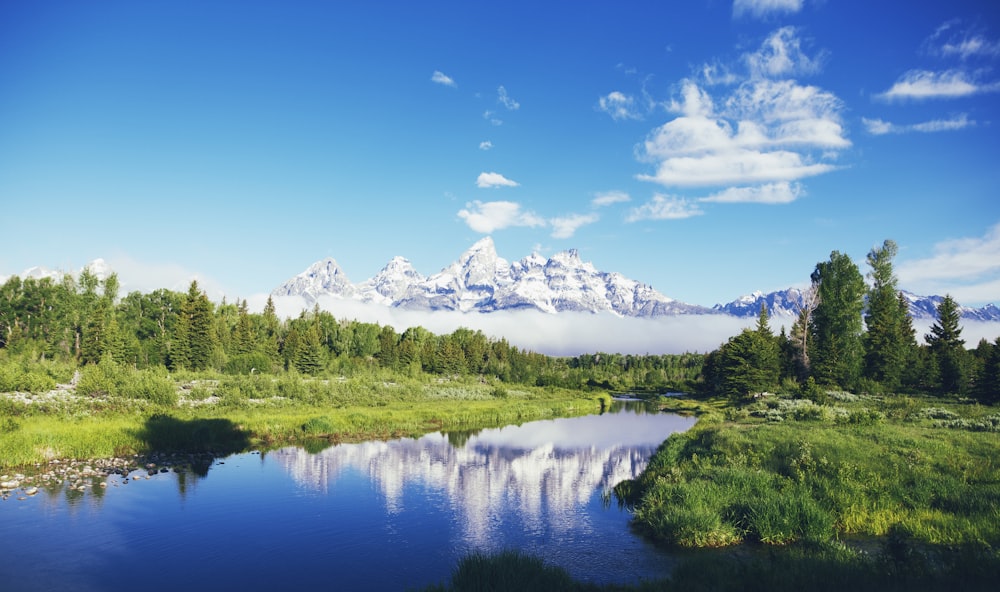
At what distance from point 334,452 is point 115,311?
94508 mm

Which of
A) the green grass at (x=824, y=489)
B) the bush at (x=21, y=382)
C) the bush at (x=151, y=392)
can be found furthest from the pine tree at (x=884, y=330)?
the bush at (x=21, y=382)

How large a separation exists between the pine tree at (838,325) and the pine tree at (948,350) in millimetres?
10989

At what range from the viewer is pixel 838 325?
7075 cm

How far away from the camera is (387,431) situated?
159ft

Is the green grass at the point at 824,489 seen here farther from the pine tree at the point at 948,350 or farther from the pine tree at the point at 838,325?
the pine tree at the point at 948,350

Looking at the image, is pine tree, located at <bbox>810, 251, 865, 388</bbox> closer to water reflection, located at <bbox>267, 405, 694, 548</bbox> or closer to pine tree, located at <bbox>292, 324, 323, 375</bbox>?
water reflection, located at <bbox>267, 405, 694, 548</bbox>

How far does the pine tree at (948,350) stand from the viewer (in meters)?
67.8

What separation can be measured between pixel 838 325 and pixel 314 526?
239ft

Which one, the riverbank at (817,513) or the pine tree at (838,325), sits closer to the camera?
the riverbank at (817,513)

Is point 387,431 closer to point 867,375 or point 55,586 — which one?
point 55,586

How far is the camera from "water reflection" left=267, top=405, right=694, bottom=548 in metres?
24.7

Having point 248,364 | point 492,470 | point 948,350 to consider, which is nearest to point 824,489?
point 492,470

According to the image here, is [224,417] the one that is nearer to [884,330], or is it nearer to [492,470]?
[492,470]

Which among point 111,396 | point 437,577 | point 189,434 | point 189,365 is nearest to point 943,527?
point 437,577
